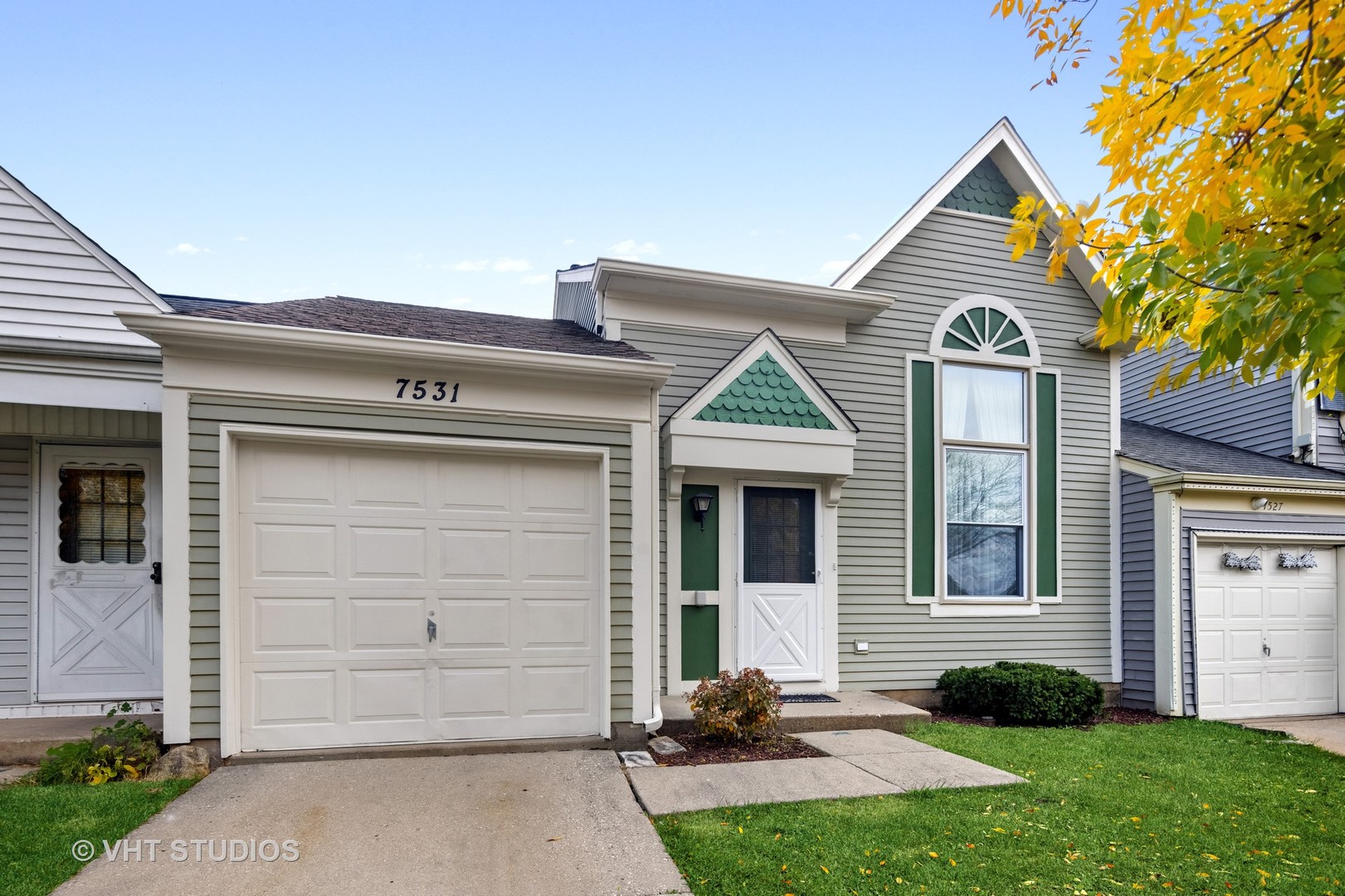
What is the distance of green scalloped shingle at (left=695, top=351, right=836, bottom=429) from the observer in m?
7.86

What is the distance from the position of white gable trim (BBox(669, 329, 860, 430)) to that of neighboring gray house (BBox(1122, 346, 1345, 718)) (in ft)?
13.6

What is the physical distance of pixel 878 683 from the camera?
8.78m

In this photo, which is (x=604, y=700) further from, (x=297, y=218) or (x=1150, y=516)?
(x=297, y=218)

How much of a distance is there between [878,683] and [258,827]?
638cm

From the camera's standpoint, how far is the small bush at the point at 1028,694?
8.15 m

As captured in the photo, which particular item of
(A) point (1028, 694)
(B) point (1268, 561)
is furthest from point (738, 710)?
(B) point (1268, 561)

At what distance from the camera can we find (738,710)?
6.55 metres

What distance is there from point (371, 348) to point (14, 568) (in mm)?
4025

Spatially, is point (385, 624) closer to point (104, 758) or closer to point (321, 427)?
point (321, 427)

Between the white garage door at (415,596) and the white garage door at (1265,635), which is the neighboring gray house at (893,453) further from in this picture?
the white garage door at (415,596)

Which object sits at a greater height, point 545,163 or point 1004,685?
point 545,163

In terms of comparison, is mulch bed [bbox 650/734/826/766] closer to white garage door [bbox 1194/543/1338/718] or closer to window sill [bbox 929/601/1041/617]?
window sill [bbox 929/601/1041/617]

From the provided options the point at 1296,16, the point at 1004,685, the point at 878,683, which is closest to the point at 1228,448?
the point at 1004,685

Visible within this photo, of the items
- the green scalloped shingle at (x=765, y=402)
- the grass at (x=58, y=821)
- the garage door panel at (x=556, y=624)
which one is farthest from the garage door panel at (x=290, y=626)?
the green scalloped shingle at (x=765, y=402)
